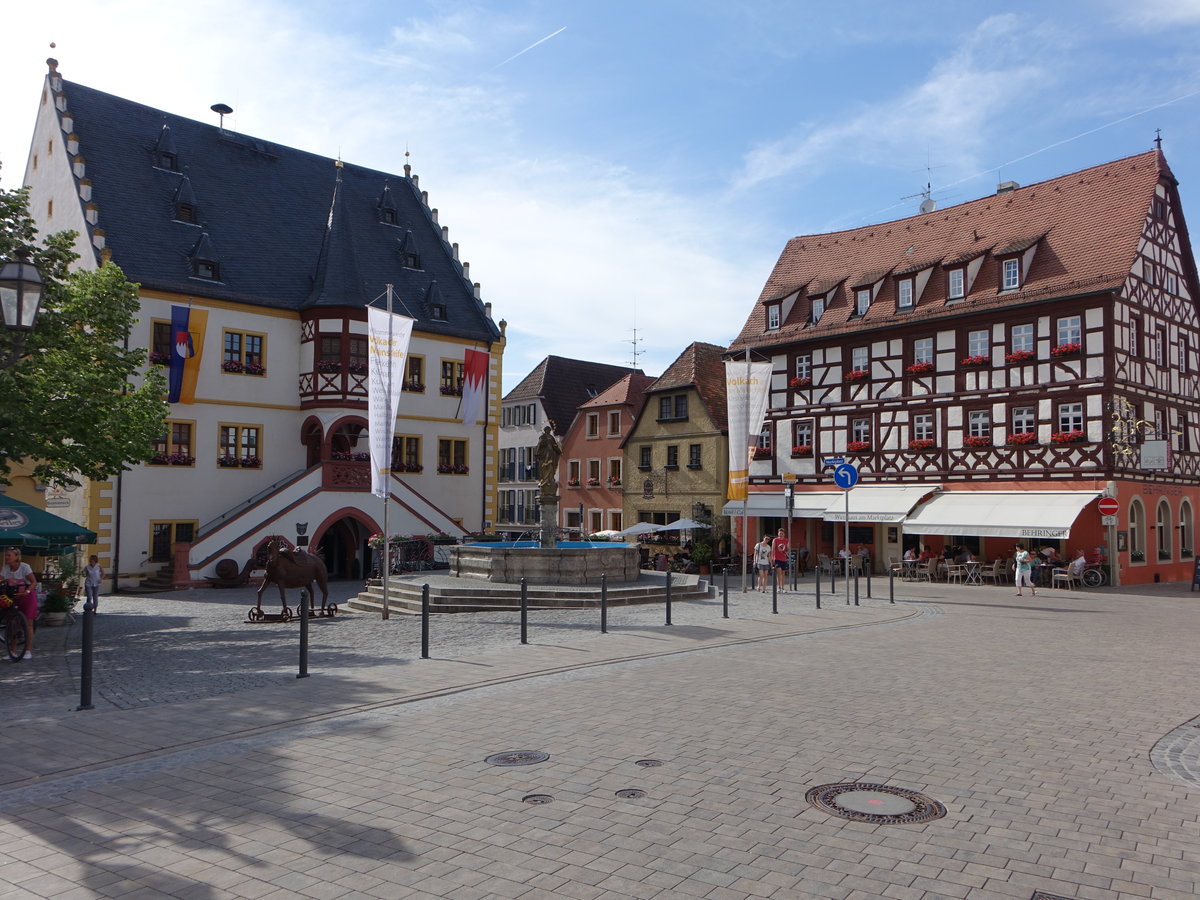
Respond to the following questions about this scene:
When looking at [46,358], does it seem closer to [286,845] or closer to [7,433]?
[7,433]

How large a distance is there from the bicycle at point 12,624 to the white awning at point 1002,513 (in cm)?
2616

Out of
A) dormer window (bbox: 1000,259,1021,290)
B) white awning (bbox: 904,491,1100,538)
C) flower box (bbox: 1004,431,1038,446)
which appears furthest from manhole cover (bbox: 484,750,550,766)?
dormer window (bbox: 1000,259,1021,290)

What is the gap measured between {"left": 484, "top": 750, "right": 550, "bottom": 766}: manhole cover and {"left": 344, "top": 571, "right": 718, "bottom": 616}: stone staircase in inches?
452

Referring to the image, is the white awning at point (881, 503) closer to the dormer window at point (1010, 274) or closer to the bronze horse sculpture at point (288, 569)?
the dormer window at point (1010, 274)

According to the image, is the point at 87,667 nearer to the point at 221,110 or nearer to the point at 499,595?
the point at 499,595

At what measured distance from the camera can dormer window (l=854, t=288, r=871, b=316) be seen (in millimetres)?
38438

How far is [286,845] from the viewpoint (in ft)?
19.4

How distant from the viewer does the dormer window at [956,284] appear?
35.2m

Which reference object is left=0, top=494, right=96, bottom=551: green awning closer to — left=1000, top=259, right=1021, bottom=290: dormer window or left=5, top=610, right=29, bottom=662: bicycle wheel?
left=5, top=610, right=29, bottom=662: bicycle wheel

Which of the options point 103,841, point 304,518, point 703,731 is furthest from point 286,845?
point 304,518

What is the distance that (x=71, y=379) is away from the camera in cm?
1702

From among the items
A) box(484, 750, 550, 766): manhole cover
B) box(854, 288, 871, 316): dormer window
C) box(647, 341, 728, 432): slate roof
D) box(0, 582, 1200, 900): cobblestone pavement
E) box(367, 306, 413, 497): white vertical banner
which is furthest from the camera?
box(647, 341, 728, 432): slate roof

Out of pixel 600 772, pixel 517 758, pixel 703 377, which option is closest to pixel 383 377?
pixel 517 758

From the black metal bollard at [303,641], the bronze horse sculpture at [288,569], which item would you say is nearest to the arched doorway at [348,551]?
the bronze horse sculpture at [288,569]
